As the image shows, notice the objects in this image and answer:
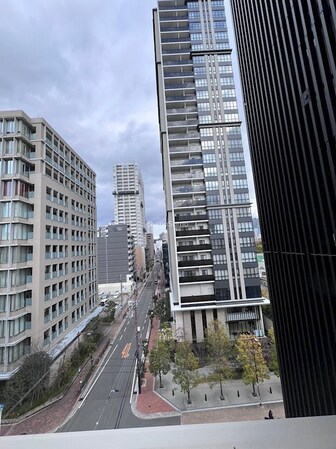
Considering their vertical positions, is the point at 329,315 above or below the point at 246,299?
above

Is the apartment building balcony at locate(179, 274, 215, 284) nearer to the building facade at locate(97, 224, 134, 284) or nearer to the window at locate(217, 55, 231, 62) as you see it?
the window at locate(217, 55, 231, 62)

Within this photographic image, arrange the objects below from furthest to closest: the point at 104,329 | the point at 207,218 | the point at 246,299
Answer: the point at 104,329, the point at 207,218, the point at 246,299

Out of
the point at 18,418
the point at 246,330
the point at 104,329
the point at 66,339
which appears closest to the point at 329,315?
the point at 18,418

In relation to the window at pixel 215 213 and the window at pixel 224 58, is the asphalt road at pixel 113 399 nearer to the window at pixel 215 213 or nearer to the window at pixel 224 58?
the window at pixel 215 213

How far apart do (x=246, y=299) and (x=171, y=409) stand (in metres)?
11.4

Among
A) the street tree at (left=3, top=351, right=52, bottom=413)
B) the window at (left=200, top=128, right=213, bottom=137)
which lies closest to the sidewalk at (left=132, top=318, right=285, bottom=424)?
the street tree at (left=3, top=351, right=52, bottom=413)

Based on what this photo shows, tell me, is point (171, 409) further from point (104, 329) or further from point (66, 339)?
point (104, 329)

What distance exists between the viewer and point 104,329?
29.3 m

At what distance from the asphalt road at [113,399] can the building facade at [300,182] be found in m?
11.1

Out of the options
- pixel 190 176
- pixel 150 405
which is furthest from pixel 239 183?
pixel 150 405

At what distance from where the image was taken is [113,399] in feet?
52.3

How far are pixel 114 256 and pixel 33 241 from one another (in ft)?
112

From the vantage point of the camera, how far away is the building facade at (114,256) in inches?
1988

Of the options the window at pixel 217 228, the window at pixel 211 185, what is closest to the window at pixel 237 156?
the window at pixel 211 185
